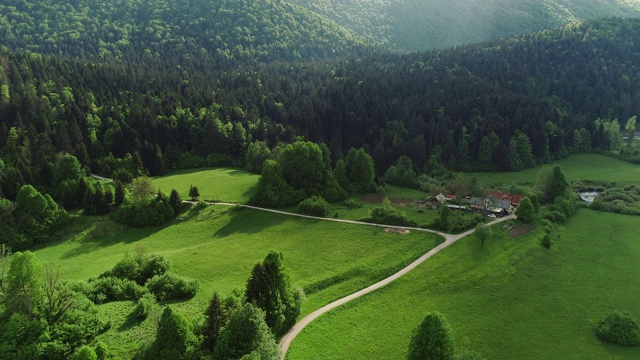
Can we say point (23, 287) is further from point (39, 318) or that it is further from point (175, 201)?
point (175, 201)

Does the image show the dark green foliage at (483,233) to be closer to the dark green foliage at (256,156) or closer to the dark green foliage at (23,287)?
the dark green foliage at (23,287)

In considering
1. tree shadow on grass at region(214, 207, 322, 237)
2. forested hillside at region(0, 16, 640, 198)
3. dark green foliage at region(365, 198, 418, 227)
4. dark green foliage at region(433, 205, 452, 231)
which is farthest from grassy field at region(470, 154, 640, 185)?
tree shadow on grass at region(214, 207, 322, 237)

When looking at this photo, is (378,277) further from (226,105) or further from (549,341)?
(226,105)

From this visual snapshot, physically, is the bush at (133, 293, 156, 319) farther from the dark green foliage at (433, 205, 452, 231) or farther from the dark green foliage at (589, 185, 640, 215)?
the dark green foliage at (589, 185, 640, 215)

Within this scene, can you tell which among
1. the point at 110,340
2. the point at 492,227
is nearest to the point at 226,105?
the point at 492,227

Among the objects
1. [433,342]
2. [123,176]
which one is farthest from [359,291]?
[123,176]

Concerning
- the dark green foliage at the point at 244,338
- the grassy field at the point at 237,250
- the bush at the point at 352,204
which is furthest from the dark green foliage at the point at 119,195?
the dark green foliage at the point at 244,338
